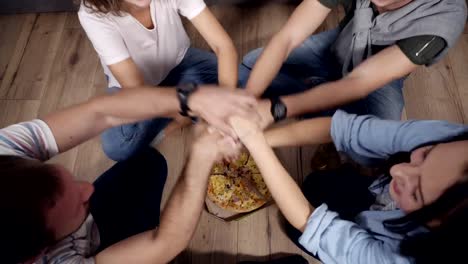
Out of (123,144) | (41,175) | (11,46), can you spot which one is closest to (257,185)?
(123,144)

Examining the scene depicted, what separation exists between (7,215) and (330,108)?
0.84 metres

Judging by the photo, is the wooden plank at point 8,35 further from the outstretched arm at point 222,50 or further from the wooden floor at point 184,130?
the outstretched arm at point 222,50

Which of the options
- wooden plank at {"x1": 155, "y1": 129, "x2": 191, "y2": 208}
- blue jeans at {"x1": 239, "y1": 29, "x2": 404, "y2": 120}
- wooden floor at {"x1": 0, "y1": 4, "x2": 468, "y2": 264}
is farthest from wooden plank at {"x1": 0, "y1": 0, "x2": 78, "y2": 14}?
blue jeans at {"x1": 239, "y1": 29, "x2": 404, "y2": 120}

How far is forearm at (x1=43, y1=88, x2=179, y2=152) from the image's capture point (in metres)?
0.94

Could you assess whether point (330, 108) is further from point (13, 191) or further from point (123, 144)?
Answer: point (13, 191)

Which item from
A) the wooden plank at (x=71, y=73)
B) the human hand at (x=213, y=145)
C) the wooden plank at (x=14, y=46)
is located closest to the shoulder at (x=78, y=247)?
the human hand at (x=213, y=145)

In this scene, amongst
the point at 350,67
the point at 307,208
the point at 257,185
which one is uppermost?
the point at 350,67

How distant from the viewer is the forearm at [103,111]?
37.0 inches

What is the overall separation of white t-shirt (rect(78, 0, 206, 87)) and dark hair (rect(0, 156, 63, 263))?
53cm

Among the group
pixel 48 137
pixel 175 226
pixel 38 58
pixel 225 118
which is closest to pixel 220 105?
pixel 225 118

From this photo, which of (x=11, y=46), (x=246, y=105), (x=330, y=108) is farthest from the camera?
(x=11, y=46)

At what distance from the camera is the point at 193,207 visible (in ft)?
2.71

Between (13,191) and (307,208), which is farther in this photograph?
(307,208)

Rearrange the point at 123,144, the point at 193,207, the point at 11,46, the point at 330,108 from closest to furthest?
the point at 193,207 → the point at 330,108 → the point at 123,144 → the point at 11,46
